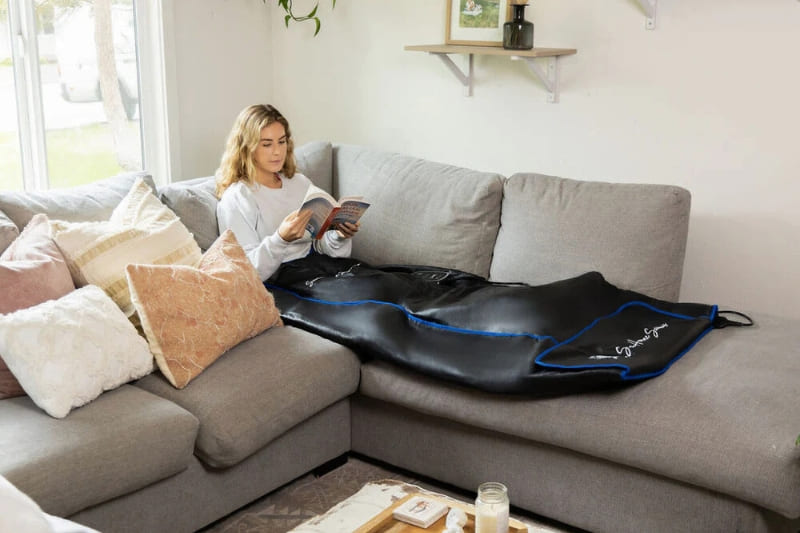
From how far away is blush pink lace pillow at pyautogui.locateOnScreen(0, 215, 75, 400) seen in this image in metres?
2.22

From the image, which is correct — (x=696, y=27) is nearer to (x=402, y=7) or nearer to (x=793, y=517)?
(x=402, y=7)

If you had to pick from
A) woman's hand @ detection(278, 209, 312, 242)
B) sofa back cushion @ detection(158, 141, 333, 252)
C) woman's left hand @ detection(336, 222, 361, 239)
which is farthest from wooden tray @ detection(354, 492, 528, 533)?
sofa back cushion @ detection(158, 141, 333, 252)

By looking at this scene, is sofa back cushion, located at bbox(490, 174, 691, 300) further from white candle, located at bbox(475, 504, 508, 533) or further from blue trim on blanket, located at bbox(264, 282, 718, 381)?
white candle, located at bbox(475, 504, 508, 533)

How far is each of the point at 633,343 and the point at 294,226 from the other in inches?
41.8

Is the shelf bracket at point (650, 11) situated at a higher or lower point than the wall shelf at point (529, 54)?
higher

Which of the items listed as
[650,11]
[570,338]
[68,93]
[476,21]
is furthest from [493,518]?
[68,93]

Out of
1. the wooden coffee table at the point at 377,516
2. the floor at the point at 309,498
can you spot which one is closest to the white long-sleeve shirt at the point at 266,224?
the floor at the point at 309,498

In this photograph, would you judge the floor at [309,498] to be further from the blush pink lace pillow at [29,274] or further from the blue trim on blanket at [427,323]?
the blush pink lace pillow at [29,274]

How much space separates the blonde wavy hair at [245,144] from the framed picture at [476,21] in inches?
32.0

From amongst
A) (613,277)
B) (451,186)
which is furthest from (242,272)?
(613,277)

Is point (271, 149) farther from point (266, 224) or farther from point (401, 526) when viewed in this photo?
point (401, 526)

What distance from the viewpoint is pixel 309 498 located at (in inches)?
103

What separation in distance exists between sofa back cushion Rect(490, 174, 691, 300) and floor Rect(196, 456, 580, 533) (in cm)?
74

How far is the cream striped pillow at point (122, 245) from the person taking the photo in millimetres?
2484
